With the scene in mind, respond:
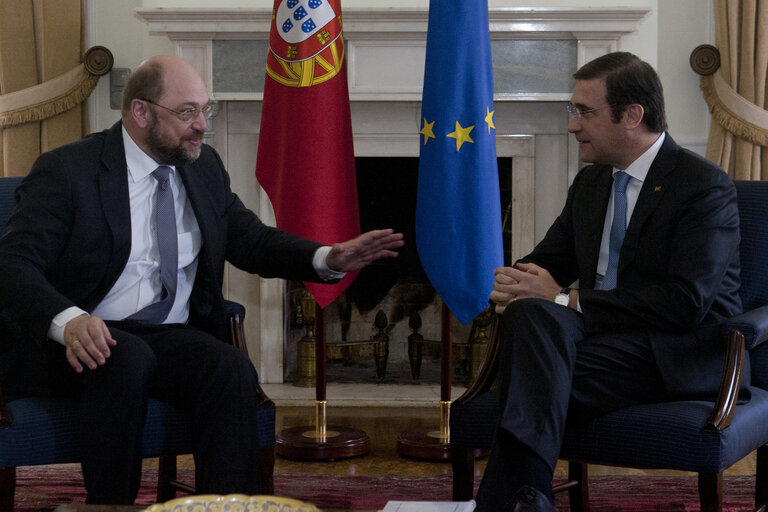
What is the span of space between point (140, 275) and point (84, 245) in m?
0.16

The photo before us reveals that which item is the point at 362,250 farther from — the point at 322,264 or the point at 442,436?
the point at 442,436

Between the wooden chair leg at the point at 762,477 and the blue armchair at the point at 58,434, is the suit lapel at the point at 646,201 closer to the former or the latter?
the wooden chair leg at the point at 762,477

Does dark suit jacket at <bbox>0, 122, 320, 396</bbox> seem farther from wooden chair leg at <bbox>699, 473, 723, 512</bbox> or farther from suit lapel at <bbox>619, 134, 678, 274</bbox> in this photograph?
wooden chair leg at <bbox>699, 473, 723, 512</bbox>

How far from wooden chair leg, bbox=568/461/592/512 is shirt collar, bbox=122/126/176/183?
4.39 feet

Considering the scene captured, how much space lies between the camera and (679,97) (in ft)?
13.3

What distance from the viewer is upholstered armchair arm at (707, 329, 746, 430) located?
5.83 ft

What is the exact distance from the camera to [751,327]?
6.13ft

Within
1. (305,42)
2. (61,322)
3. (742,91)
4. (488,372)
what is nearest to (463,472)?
(488,372)

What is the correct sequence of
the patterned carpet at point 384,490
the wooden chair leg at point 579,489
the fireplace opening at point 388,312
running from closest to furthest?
the wooden chair leg at point 579,489, the patterned carpet at point 384,490, the fireplace opening at point 388,312

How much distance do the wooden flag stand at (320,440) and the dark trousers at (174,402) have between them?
1156mm

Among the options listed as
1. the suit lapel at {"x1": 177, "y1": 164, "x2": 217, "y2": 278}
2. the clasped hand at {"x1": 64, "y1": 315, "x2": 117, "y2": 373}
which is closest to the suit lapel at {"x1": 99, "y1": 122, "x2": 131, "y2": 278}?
the suit lapel at {"x1": 177, "y1": 164, "x2": 217, "y2": 278}

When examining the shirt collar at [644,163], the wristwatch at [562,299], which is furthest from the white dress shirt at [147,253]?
the shirt collar at [644,163]

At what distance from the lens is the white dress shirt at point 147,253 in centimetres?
218

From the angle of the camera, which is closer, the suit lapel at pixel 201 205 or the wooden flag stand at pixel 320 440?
the suit lapel at pixel 201 205
